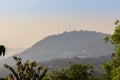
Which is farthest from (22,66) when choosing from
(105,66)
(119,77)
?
(105,66)

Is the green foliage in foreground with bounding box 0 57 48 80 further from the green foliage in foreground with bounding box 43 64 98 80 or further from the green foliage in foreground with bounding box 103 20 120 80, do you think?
the green foliage in foreground with bounding box 43 64 98 80

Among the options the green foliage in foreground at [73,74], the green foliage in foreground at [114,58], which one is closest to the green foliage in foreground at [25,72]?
the green foliage in foreground at [114,58]

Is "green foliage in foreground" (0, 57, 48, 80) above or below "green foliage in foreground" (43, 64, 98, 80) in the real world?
above

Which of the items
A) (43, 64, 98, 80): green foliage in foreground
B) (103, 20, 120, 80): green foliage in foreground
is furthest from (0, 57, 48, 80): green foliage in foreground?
(43, 64, 98, 80): green foliage in foreground

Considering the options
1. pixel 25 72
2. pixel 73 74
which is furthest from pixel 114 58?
pixel 25 72

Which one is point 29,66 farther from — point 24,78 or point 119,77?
point 119,77

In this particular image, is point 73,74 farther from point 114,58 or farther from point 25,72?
point 25,72

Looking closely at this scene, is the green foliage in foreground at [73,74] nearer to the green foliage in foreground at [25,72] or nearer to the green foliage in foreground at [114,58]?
the green foliage in foreground at [114,58]

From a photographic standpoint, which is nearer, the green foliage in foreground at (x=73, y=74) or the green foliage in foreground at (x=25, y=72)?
the green foliage in foreground at (x=25, y=72)

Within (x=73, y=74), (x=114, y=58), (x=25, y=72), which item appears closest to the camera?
(x=25, y=72)

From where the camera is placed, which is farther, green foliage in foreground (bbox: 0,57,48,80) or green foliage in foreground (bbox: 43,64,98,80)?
green foliage in foreground (bbox: 43,64,98,80)

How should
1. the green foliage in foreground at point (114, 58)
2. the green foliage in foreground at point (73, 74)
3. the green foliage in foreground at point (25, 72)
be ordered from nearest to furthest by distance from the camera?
the green foliage in foreground at point (25, 72) < the green foliage in foreground at point (114, 58) < the green foliage in foreground at point (73, 74)

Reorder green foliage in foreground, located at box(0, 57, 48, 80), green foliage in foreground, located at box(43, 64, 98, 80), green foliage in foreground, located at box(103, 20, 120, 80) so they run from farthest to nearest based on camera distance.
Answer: green foliage in foreground, located at box(43, 64, 98, 80) → green foliage in foreground, located at box(103, 20, 120, 80) → green foliage in foreground, located at box(0, 57, 48, 80)

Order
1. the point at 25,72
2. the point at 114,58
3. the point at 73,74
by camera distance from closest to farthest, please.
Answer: the point at 25,72, the point at 114,58, the point at 73,74
